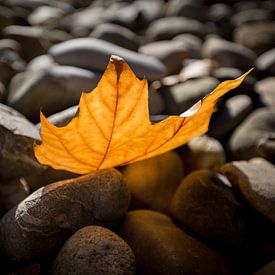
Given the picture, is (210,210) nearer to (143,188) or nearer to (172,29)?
(143,188)

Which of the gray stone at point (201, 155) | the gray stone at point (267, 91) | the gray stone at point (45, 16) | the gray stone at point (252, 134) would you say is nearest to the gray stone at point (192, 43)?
the gray stone at point (267, 91)

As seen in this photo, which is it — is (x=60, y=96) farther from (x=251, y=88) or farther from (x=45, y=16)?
(x=45, y=16)

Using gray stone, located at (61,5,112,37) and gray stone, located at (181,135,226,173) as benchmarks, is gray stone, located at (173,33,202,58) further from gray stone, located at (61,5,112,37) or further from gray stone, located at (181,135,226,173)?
gray stone, located at (181,135,226,173)

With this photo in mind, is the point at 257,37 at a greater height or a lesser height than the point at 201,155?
greater

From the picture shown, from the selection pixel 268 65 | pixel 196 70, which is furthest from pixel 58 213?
pixel 268 65

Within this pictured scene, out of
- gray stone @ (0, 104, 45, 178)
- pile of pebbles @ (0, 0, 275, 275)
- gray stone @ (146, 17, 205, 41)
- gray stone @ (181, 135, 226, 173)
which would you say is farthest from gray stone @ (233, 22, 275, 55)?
gray stone @ (0, 104, 45, 178)

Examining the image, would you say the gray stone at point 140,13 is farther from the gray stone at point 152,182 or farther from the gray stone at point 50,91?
the gray stone at point 152,182

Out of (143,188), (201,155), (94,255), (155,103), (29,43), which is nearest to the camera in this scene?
(94,255)

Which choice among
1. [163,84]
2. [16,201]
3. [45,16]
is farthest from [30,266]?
[45,16]
